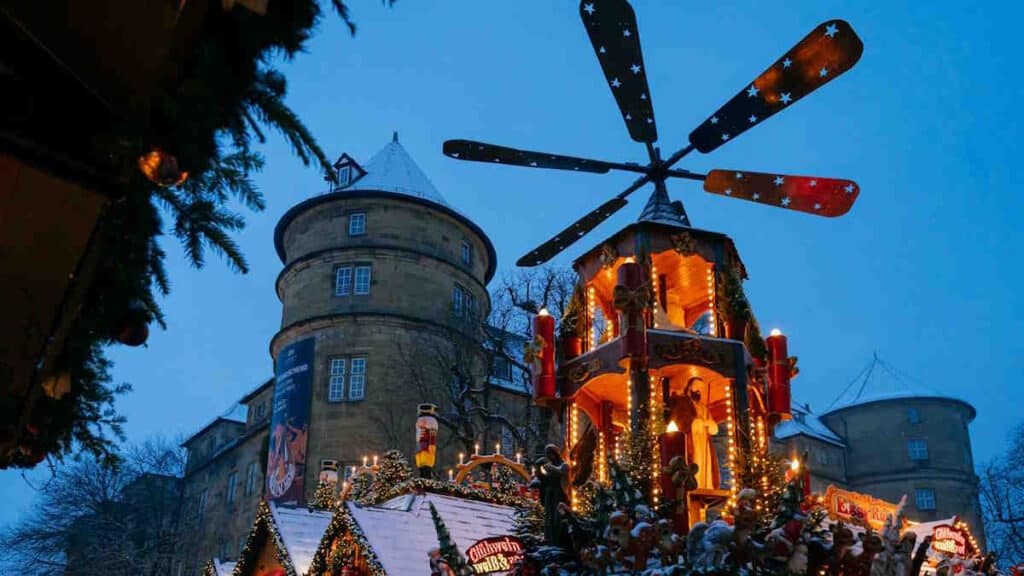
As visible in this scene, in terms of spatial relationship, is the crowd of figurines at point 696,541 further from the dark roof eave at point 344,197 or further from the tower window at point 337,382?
the dark roof eave at point 344,197

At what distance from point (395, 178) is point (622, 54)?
106ft

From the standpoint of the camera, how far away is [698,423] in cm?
1522

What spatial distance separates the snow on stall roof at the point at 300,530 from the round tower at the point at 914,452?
53.2m

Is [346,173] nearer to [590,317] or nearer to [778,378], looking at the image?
[590,317]

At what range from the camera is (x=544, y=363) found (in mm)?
14625

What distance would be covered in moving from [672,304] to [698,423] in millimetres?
2695

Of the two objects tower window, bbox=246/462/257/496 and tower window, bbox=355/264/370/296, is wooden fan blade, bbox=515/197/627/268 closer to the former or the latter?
tower window, bbox=355/264/370/296

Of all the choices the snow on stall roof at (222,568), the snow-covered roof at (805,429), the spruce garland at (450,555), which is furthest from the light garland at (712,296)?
the snow-covered roof at (805,429)

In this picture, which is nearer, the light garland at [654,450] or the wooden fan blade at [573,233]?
the light garland at [654,450]

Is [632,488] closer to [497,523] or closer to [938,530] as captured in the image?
[497,523]

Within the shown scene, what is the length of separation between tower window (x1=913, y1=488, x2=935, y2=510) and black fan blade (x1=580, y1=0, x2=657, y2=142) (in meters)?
56.5

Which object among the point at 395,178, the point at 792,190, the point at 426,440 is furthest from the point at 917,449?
the point at 792,190

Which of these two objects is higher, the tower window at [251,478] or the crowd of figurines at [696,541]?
the tower window at [251,478]

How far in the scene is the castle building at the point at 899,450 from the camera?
6269 centimetres
